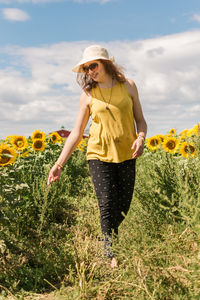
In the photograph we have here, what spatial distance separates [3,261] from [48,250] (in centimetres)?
59

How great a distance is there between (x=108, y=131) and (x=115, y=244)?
97cm

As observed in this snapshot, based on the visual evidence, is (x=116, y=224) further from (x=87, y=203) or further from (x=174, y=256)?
(x=87, y=203)

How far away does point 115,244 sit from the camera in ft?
10.2

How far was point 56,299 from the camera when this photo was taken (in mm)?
2604

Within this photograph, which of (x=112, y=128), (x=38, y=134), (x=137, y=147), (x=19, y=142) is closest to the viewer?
(x=137, y=147)

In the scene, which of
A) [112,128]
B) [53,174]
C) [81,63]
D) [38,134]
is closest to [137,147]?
[112,128]

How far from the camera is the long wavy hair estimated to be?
3.39 metres

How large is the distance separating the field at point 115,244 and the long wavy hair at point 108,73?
0.85m

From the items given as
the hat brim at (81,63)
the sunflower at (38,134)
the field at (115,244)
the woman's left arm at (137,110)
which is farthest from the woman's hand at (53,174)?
the sunflower at (38,134)

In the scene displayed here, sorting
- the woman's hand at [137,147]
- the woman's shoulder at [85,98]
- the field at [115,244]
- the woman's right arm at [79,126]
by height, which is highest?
the woman's shoulder at [85,98]

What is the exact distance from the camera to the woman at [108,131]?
3234 millimetres

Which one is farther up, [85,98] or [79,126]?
[85,98]

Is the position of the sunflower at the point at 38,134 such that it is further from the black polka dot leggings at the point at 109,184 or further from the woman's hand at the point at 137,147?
the woman's hand at the point at 137,147

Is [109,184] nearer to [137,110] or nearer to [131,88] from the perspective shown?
[137,110]
